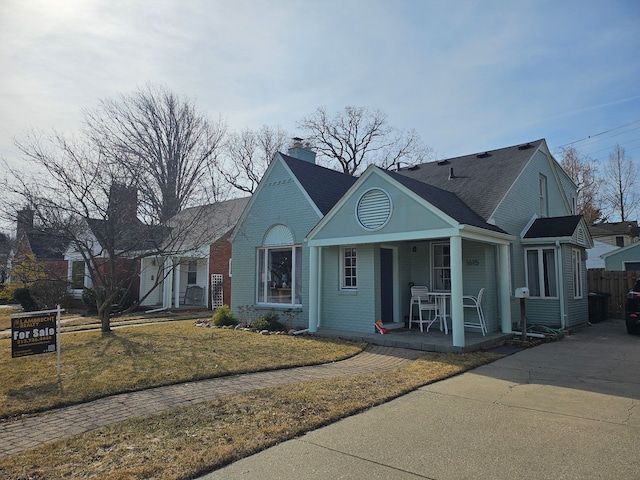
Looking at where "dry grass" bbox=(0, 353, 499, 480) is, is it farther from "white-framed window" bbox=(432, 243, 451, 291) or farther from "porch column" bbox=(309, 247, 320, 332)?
"white-framed window" bbox=(432, 243, 451, 291)

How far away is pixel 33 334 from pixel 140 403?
2710 mm

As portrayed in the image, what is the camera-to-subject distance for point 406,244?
43.3ft

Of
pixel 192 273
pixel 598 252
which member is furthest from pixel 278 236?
pixel 598 252

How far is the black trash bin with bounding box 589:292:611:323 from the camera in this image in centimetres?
1554

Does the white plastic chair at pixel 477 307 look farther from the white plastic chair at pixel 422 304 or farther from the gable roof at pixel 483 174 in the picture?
the gable roof at pixel 483 174

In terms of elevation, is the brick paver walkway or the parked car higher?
the parked car

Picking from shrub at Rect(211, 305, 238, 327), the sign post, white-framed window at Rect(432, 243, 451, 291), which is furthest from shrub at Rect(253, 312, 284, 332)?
the sign post

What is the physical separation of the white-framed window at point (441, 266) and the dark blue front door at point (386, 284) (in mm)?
1318

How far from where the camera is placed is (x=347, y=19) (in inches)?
370

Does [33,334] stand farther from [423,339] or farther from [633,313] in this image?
[633,313]

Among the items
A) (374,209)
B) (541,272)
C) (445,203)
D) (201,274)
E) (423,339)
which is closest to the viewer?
(423,339)

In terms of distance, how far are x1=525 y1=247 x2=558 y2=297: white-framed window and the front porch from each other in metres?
2.99

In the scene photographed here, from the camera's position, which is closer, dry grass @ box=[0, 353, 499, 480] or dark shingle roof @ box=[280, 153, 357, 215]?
dry grass @ box=[0, 353, 499, 480]

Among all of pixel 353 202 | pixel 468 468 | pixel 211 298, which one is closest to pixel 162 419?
pixel 468 468
